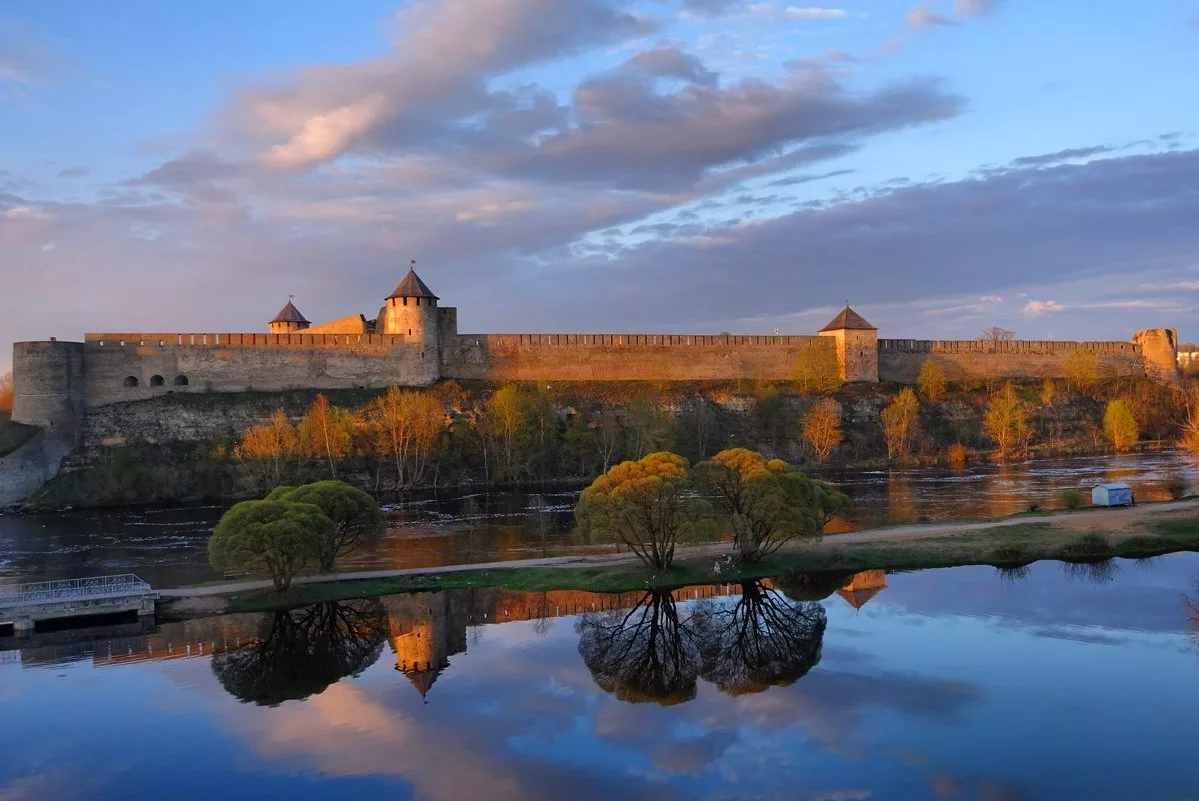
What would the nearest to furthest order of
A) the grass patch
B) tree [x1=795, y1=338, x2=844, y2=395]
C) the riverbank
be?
the riverbank < the grass patch < tree [x1=795, y1=338, x2=844, y2=395]

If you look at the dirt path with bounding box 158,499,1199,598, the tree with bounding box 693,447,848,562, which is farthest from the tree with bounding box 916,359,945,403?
the tree with bounding box 693,447,848,562

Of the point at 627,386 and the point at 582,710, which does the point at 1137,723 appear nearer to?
the point at 582,710

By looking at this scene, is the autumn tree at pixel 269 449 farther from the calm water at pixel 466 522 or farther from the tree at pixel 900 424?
the tree at pixel 900 424

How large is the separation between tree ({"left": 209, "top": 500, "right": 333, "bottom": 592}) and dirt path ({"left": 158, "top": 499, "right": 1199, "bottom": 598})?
939 mm

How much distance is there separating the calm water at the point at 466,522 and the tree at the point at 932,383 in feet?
36.1

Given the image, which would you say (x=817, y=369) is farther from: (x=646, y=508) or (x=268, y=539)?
(x=268, y=539)

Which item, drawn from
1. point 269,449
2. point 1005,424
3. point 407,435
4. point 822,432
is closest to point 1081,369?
point 1005,424

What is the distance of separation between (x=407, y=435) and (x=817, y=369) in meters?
20.4

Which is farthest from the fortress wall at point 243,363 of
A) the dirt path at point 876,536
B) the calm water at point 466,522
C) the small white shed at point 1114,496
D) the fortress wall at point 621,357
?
the small white shed at point 1114,496

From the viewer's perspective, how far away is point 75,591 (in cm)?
1641

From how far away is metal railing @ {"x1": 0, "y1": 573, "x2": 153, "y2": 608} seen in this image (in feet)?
51.8

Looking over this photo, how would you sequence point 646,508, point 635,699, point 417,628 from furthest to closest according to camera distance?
point 646,508 < point 417,628 < point 635,699

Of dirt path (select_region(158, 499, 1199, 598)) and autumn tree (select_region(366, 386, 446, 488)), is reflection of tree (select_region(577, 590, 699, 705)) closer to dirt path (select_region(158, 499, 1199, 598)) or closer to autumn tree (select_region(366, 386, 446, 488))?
dirt path (select_region(158, 499, 1199, 598))

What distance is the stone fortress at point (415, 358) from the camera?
3619 centimetres
